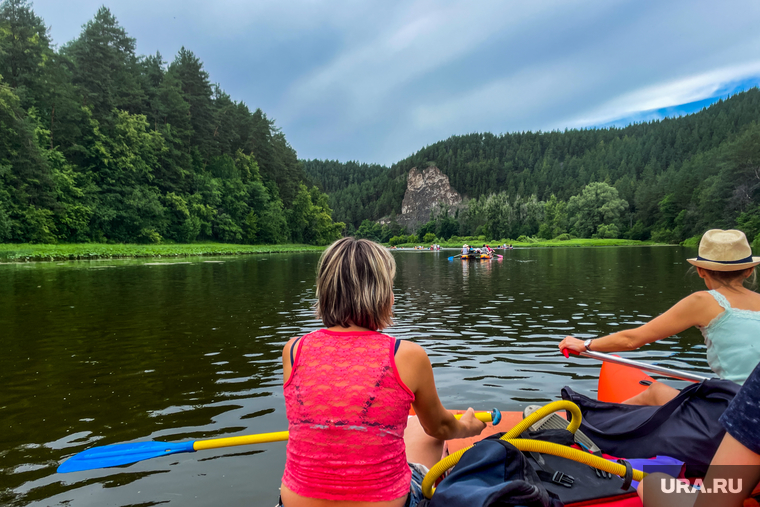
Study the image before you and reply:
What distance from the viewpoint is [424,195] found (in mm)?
164125

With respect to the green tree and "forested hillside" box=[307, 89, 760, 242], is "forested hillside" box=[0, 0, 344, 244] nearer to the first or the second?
"forested hillside" box=[307, 89, 760, 242]

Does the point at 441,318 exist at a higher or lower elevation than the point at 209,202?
lower

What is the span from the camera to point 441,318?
36.2 ft

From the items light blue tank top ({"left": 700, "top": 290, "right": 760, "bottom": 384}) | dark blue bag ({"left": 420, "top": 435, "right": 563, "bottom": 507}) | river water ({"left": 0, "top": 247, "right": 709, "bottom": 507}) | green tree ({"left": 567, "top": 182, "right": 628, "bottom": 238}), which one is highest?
green tree ({"left": 567, "top": 182, "right": 628, "bottom": 238})

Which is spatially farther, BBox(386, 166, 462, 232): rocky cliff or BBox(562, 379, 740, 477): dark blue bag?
BBox(386, 166, 462, 232): rocky cliff

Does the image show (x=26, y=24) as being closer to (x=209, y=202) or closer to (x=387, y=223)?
(x=209, y=202)

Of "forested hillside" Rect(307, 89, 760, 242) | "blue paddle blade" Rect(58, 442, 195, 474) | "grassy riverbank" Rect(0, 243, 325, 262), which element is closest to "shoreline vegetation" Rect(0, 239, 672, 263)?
"grassy riverbank" Rect(0, 243, 325, 262)

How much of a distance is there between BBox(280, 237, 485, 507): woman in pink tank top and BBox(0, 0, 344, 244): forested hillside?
39537mm

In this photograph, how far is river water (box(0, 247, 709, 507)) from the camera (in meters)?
A: 3.84

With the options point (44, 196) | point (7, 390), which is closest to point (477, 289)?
point (7, 390)

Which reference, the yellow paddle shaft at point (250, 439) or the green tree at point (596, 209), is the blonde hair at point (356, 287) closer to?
the yellow paddle shaft at point (250, 439)

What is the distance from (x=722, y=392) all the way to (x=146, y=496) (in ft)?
13.1

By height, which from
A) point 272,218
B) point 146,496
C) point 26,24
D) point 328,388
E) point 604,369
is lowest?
point 146,496

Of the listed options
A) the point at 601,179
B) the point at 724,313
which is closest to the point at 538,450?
the point at 724,313
